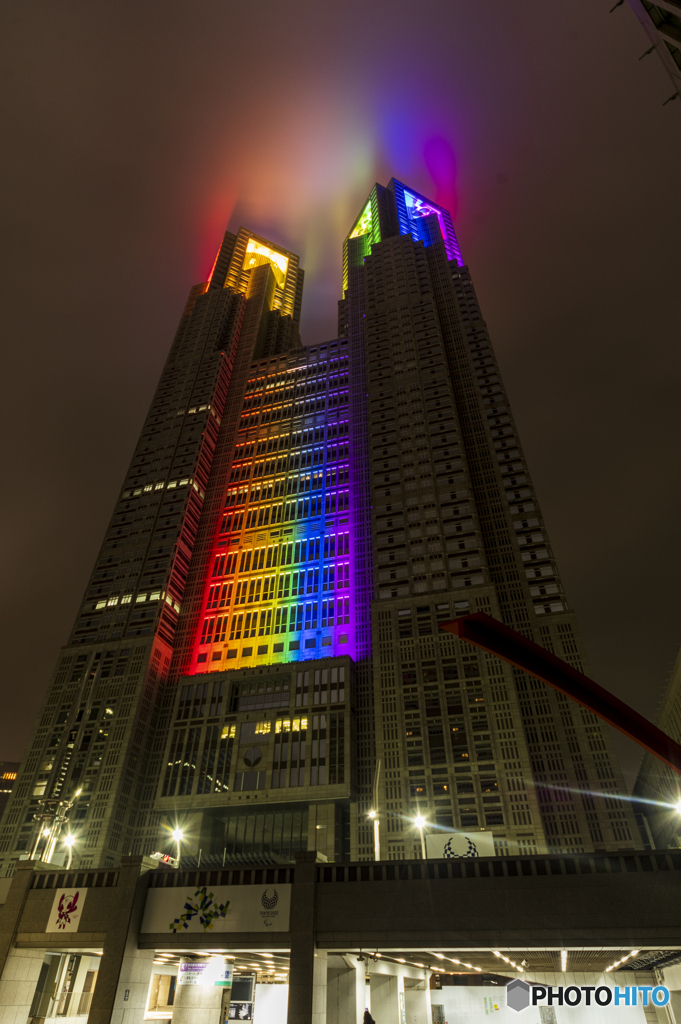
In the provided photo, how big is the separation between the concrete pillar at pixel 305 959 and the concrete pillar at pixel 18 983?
59.4ft

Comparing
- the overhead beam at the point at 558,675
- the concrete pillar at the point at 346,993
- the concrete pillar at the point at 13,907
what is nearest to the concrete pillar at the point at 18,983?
the concrete pillar at the point at 13,907

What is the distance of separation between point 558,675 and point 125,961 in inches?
1305

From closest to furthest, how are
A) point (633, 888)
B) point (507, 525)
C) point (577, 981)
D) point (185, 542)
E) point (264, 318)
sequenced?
point (633, 888)
point (577, 981)
point (507, 525)
point (185, 542)
point (264, 318)

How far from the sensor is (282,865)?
1430 inches

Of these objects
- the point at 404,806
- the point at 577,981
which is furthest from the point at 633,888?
the point at 404,806

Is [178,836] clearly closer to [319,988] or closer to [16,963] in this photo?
[16,963]

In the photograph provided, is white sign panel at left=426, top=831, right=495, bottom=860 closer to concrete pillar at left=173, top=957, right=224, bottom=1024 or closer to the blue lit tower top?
concrete pillar at left=173, top=957, right=224, bottom=1024

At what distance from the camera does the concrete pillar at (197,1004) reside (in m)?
36.0

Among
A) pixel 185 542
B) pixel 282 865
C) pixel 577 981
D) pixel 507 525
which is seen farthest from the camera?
pixel 185 542

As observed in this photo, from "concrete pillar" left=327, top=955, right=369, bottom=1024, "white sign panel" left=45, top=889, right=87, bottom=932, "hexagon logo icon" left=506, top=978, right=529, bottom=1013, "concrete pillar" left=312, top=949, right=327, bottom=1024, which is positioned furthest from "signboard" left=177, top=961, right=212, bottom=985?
"hexagon logo icon" left=506, top=978, right=529, bottom=1013

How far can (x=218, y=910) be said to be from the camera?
3600 centimetres

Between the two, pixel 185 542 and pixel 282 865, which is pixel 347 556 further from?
pixel 282 865

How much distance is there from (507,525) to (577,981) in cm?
6658

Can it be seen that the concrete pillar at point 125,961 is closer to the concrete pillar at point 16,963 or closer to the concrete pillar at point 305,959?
the concrete pillar at point 16,963
